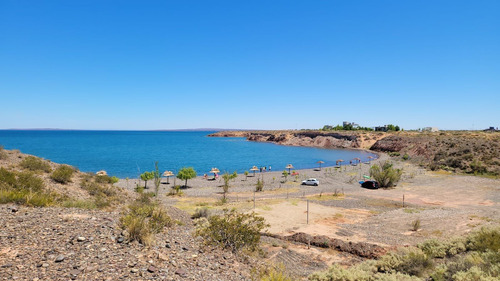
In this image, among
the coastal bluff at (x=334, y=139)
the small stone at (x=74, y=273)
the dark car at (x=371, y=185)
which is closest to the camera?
the small stone at (x=74, y=273)

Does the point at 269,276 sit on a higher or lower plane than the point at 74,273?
lower

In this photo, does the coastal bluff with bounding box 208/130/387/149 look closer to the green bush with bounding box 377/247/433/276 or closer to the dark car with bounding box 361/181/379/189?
the dark car with bounding box 361/181/379/189

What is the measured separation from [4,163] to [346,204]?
28.7 m

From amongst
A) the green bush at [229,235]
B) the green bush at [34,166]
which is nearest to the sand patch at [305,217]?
the green bush at [229,235]

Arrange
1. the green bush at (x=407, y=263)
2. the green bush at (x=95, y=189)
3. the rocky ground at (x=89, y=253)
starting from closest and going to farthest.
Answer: the rocky ground at (x=89, y=253) < the green bush at (x=407, y=263) < the green bush at (x=95, y=189)

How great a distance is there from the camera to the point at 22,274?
616 cm

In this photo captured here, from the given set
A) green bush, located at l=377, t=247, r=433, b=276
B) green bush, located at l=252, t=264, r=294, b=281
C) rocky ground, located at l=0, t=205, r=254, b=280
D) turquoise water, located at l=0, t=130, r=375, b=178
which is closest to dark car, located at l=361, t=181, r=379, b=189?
green bush, located at l=377, t=247, r=433, b=276

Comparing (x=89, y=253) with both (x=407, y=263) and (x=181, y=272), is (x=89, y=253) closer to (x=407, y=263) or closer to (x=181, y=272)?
(x=181, y=272)

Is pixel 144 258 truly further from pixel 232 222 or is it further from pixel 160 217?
pixel 232 222

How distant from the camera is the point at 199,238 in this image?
10.7 metres

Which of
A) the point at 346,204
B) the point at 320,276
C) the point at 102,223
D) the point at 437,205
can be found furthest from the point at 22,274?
the point at 437,205

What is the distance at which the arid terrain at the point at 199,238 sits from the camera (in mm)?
7102

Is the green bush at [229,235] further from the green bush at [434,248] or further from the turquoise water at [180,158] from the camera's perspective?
the turquoise water at [180,158]

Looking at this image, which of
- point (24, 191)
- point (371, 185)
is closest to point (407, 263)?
point (24, 191)
